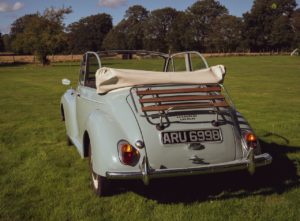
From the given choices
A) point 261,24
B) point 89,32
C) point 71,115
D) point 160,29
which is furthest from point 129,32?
point 71,115

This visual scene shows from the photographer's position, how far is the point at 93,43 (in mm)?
113438

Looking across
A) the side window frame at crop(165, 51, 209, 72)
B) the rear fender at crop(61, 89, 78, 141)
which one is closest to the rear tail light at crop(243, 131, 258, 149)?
the side window frame at crop(165, 51, 209, 72)

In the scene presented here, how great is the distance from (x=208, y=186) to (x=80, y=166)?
2054mm

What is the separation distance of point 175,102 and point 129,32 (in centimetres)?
10674

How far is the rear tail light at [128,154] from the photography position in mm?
3961

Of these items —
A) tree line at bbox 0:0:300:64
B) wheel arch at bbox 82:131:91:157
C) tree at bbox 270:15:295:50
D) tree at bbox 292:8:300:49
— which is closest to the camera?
wheel arch at bbox 82:131:91:157

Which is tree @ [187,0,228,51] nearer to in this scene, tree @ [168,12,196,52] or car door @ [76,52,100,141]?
tree @ [168,12,196,52]

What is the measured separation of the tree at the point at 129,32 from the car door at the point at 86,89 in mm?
97542

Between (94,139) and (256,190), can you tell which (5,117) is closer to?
(94,139)

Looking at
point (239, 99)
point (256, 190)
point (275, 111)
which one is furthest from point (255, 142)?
point (239, 99)

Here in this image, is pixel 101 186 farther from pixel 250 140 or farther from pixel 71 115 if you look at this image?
pixel 71 115

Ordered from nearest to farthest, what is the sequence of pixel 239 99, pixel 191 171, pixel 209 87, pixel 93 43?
pixel 191 171 < pixel 209 87 < pixel 239 99 < pixel 93 43

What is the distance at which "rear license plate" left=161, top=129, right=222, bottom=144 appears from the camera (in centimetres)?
409

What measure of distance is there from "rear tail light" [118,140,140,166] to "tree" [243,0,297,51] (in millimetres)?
96283
